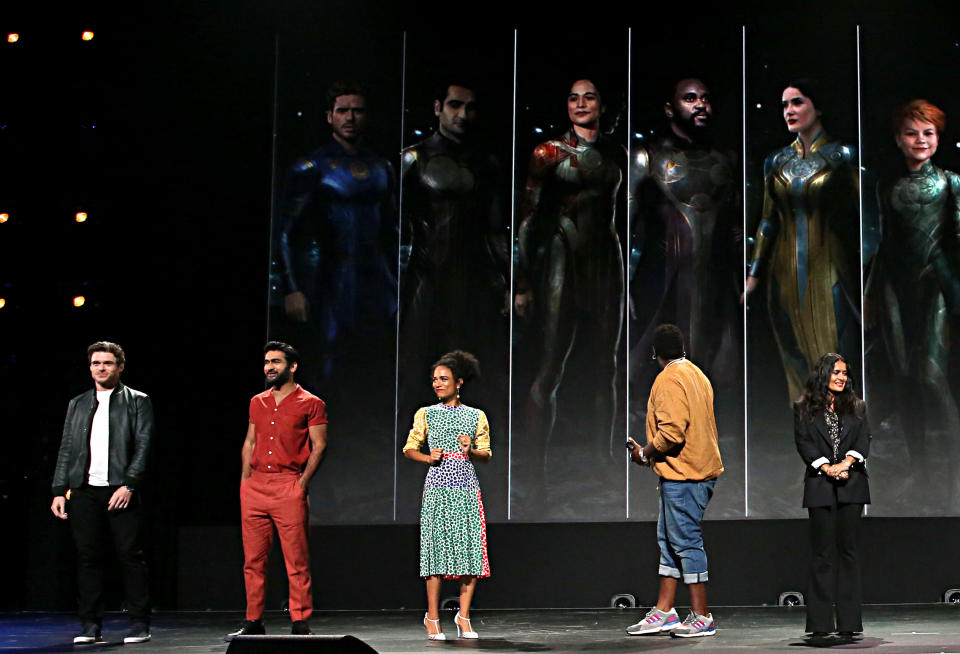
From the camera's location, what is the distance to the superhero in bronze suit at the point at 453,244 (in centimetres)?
708

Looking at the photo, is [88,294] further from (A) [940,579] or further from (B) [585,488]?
(A) [940,579]

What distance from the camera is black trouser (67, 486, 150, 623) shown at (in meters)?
4.98

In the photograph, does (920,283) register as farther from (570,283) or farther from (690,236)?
(570,283)

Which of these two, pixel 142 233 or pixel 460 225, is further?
pixel 460 225

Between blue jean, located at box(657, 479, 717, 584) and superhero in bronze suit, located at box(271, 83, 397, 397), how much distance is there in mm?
2615

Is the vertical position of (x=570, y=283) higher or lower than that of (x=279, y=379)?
higher

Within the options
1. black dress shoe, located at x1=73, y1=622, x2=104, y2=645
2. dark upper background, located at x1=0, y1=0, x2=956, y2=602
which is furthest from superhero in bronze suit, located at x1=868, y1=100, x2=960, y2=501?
black dress shoe, located at x1=73, y1=622, x2=104, y2=645

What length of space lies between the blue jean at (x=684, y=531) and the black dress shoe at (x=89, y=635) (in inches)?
93.1

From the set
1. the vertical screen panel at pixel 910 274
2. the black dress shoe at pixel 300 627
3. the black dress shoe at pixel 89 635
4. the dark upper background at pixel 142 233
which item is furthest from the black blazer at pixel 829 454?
the dark upper background at pixel 142 233

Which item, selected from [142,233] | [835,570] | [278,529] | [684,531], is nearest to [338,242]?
[142,233]

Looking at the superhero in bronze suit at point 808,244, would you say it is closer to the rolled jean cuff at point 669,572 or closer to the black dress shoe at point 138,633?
the rolled jean cuff at point 669,572

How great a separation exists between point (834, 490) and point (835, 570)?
0.31 metres

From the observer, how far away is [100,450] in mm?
5031

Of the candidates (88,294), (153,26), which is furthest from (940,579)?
(153,26)
